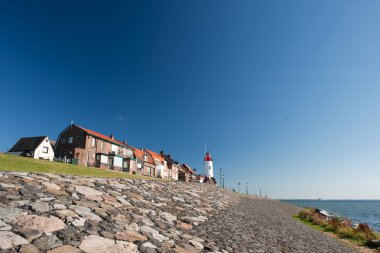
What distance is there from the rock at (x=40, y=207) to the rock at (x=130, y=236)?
166 centimetres

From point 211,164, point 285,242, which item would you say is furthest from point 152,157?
point 285,242

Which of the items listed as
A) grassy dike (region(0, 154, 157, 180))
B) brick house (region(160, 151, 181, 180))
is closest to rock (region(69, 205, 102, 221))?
grassy dike (region(0, 154, 157, 180))

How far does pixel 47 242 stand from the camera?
412 centimetres

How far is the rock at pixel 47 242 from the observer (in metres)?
3.96

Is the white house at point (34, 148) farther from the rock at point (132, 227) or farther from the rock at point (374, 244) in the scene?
the rock at point (374, 244)

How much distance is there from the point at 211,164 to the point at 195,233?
60.2 metres

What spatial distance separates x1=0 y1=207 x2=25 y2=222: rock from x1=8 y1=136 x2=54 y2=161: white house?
5153cm

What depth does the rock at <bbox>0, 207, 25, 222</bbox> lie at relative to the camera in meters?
4.59

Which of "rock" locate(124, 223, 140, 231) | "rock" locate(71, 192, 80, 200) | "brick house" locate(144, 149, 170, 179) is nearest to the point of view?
"rock" locate(124, 223, 140, 231)

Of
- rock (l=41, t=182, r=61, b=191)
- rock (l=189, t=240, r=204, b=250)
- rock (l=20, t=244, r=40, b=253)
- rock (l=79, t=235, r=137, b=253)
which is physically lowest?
rock (l=189, t=240, r=204, b=250)

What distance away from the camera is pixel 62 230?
4688mm

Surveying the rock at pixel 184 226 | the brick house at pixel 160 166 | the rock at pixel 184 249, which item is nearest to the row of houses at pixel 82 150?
the brick house at pixel 160 166

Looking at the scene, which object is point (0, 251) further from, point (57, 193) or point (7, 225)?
point (57, 193)

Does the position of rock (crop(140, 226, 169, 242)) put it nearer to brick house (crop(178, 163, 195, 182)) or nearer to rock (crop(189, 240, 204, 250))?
rock (crop(189, 240, 204, 250))
